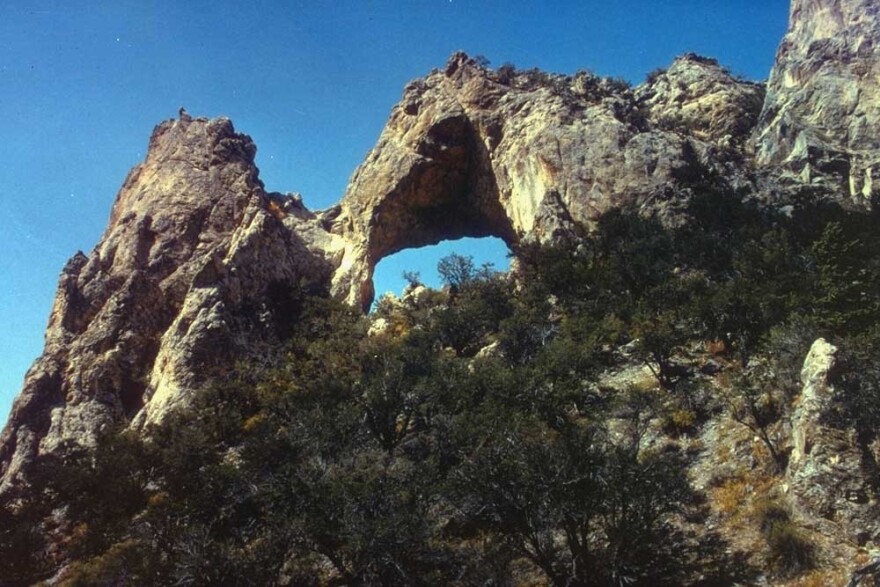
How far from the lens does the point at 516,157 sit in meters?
58.0

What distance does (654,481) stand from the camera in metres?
18.8

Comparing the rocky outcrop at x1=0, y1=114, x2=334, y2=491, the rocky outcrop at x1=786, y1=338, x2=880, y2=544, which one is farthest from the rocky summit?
the rocky outcrop at x1=786, y1=338, x2=880, y2=544

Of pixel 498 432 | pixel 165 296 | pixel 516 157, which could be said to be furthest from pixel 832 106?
pixel 165 296

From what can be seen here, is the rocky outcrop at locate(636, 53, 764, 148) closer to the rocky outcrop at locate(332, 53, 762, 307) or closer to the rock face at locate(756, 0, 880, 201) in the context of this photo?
the rocky outcrop at locate(332, 53, 762, 307)

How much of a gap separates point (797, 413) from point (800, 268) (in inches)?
791

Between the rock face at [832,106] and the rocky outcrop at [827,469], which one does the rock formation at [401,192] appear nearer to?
the rock face at [832,106]

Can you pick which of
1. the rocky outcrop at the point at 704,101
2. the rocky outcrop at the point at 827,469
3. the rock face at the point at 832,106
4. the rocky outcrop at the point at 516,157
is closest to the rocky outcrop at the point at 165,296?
the rocky outcrop at the point at 516,157

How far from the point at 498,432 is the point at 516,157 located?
40.2 m

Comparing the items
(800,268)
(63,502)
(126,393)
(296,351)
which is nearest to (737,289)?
(800,268)

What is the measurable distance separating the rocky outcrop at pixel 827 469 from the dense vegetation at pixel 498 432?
79cm

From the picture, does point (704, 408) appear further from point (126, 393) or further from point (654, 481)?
point (126, 393)

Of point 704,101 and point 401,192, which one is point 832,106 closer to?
point 704,101

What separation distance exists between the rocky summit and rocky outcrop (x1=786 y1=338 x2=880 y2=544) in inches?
1240

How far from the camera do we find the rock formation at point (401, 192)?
44.5 meters
